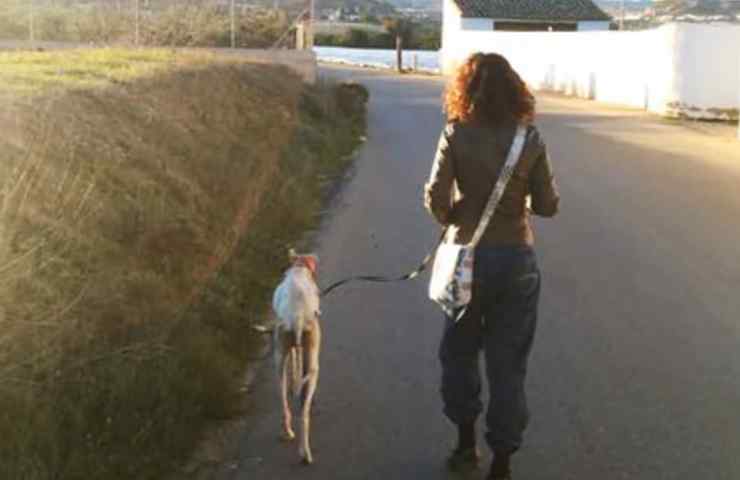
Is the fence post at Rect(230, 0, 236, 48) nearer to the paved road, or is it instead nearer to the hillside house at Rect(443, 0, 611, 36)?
the paved road

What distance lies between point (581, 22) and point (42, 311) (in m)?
67.0

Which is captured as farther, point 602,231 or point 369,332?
point 602,231

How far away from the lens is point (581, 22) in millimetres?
70438

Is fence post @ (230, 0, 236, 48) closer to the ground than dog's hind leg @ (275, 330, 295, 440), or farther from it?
farther from it

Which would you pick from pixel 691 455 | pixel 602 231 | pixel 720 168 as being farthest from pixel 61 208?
pixel 720 168

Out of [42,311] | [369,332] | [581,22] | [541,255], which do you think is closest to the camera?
[42,311]

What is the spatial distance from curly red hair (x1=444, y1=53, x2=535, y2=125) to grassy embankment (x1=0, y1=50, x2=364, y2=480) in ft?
6.84

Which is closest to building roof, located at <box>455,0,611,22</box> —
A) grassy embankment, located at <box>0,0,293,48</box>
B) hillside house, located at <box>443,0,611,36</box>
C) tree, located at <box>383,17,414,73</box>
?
hillside house, located at <box>443,0,611,36</box>

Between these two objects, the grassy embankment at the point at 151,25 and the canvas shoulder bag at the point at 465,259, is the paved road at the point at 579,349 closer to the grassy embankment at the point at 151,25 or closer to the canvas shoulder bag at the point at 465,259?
the canvas shoulder bag at the point at 465,259

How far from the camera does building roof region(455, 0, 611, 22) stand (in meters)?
67.7

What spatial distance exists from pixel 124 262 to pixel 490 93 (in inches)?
146

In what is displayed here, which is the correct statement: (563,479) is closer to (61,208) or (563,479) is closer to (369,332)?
(369,332)

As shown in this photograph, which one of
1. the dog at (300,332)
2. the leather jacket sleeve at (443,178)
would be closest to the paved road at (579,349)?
the dog at (300,332)

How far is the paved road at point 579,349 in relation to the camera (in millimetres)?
5684
